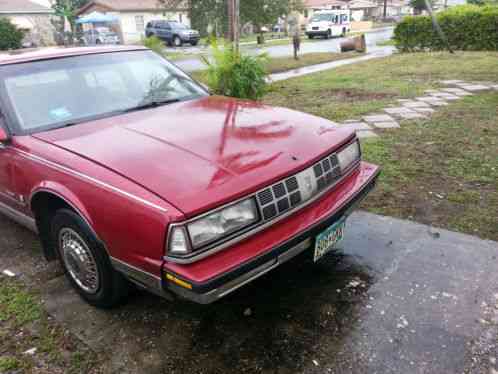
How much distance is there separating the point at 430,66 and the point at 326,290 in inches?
446

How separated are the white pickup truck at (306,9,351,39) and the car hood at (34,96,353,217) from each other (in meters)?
30.1

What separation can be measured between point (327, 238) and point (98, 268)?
4.61 feet

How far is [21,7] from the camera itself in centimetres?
4247

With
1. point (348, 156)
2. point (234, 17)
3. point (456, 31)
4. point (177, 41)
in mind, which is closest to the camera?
point (348, 156)

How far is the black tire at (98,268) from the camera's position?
96.7 inches

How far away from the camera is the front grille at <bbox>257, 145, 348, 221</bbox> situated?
7.56 ft

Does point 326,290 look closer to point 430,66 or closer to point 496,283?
point 496,283

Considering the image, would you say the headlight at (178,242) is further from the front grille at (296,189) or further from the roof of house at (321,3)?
the roof of house at (321,3)

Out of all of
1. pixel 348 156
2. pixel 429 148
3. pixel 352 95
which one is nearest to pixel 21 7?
pixel 352 95

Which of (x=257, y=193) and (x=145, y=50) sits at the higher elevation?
(x=145, y=50)

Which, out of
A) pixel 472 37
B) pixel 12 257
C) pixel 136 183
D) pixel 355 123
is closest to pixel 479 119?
pixel 355 123

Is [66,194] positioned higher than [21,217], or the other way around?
[66,194]

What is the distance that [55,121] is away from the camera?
2963 mm

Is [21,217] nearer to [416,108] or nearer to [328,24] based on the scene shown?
[416,108]
